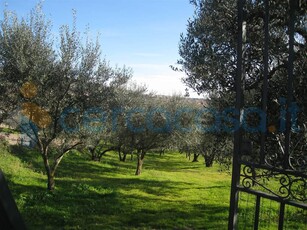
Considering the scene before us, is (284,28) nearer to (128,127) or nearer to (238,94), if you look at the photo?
(238,94)

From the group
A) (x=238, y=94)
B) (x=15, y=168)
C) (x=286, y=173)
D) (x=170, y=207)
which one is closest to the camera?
(x=286, y=173)

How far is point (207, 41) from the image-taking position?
7.44 m

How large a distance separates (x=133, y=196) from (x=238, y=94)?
12.3 meters

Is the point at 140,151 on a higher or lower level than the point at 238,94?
lower

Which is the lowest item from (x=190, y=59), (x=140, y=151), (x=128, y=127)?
(x=140, y=151)

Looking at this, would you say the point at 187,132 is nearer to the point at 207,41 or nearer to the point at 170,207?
the point at 170,207

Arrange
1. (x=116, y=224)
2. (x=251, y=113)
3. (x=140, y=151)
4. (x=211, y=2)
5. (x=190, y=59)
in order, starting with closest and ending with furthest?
(x=251, y=113) < (x=211, y=2) < (x=190, y=59) < (x=116, y=224) < (x=140, y=151)

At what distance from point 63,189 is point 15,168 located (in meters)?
4.74

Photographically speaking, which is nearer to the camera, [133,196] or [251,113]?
[251,113]

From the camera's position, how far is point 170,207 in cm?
1352

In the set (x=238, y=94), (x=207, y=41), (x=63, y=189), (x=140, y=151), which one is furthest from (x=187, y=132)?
(x=238, y=94)

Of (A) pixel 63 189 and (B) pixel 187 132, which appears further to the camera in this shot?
(B) pixel 187 132

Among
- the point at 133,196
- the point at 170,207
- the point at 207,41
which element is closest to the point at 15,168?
the point at 133,196

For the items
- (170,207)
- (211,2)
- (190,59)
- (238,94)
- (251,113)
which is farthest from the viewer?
(170,207)
